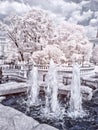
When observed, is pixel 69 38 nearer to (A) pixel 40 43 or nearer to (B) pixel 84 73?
(A) pixel 40 43

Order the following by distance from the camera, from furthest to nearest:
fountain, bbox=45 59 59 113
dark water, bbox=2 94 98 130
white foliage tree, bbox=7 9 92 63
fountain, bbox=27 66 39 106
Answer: white foliage tree, bbox=7 9 92 63 → fountain, bbox=27 66 39 106 → fountain, bbox=45 59 59 113 → dark water, bbox=2 94 98 130

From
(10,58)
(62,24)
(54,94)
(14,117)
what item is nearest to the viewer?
(14,117)

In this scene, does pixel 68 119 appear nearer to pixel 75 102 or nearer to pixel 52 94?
pixel 75 102

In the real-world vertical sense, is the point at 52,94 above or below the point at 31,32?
below

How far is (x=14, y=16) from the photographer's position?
18750 millimetres

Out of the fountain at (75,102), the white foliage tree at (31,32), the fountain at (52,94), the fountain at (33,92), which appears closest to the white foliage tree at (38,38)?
the white foliage tree at (31,32)

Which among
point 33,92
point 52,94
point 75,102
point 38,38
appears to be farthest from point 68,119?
point 38,38

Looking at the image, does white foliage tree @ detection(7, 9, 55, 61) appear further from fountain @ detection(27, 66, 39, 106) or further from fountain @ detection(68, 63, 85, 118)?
fountain @ detection(68, 63, 85, 118)

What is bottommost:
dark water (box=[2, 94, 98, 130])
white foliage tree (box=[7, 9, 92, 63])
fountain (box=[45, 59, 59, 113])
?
dark water (box=[2, 94, 98, 130])

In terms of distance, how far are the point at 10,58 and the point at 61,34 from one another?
4.58 metres

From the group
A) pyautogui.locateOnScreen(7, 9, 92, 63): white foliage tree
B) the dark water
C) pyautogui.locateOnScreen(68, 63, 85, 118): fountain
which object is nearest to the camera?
the dark water

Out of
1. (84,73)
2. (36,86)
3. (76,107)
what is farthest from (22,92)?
(84,73)

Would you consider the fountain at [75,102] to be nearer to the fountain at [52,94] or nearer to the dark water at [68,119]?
the dark water at [68,119]

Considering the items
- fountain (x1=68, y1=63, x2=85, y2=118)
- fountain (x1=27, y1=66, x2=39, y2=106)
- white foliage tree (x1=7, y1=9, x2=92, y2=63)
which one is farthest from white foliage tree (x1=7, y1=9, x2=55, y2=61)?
fountain (x1=68, y1=63, x2=85, y2=118)
